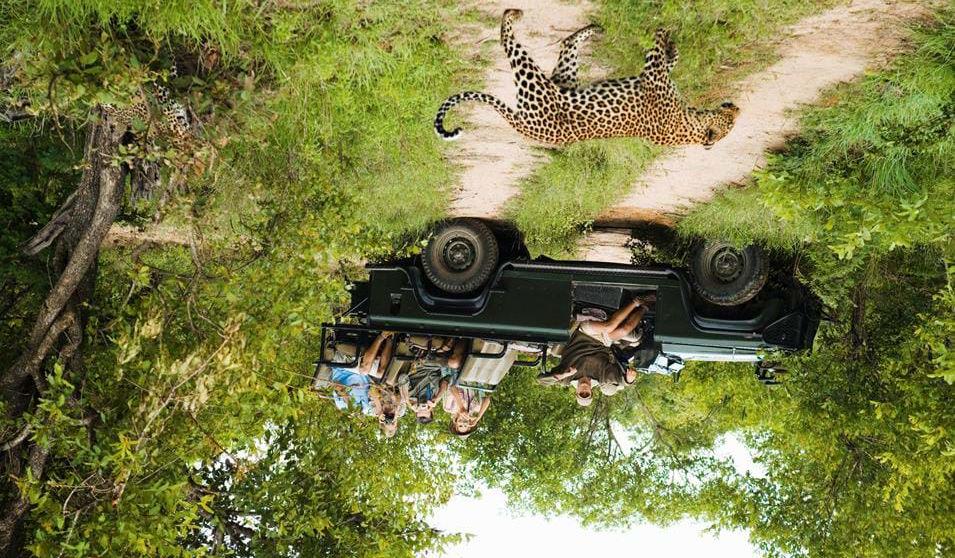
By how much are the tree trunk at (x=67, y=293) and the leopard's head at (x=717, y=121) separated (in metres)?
4.71

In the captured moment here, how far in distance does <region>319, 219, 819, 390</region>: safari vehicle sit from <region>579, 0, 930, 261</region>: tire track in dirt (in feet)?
2.50

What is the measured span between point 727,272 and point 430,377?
10.9 ft

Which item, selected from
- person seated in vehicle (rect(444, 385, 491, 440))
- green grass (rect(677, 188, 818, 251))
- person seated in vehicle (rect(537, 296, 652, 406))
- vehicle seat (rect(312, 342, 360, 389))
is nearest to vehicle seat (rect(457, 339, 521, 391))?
person seated in vehicle (rect(537, 296, 652, 406))

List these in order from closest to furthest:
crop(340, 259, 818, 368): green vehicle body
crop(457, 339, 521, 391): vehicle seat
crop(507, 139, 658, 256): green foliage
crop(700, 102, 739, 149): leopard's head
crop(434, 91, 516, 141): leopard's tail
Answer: crop(434, 91, 516, 141): leopard's tail < crop(700, 102, 739, 149): leopard's head < crop(340, 259, 818, 368): green vehicle body < crop(507, 139, 658, 256): green foliage < crop(457, 339, 521, 391): vehicle seat

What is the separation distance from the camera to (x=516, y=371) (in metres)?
15.0

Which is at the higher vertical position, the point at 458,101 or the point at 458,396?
the point at 458,101

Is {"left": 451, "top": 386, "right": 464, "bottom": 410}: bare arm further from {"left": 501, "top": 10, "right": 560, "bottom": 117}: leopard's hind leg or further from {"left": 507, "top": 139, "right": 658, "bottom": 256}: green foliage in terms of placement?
{"left": 501, "top": 10, "right": 560, "bottom": 117}: leopard's hind leg

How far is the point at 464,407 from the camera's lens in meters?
10.0

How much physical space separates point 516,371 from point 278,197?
8618 mm

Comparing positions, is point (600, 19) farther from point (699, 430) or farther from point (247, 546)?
point (699, 430)

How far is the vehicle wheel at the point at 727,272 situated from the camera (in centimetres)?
794

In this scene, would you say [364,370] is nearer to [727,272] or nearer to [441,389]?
[441,389]

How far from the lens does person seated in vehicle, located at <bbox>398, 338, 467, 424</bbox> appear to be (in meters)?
8.73

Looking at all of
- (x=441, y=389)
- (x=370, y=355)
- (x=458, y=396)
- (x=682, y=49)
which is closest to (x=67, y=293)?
(x=370, y=355)
